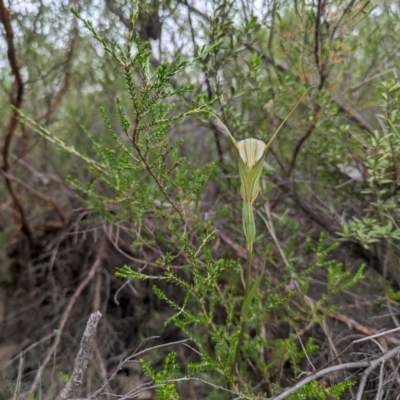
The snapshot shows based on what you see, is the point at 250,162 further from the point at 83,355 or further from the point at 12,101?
the point at 12,101

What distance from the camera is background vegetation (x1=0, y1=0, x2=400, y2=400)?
115 cm

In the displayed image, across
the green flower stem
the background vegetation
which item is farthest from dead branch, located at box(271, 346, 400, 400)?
the green flower stem

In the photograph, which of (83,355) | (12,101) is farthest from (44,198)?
(83,355)

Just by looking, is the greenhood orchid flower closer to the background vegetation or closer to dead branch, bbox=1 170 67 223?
the background vegetation

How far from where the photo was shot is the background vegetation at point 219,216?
115cm

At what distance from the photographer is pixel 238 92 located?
142 cm

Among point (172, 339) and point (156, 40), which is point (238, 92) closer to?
point (156, 40)

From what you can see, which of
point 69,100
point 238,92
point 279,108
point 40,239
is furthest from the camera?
point 69,100

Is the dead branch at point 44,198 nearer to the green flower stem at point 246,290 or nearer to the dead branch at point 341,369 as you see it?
the green flower stem at point 246,290

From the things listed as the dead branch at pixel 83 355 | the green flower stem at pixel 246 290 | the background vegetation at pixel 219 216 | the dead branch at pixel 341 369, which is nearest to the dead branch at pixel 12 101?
the background vegetation at pixel 219 216

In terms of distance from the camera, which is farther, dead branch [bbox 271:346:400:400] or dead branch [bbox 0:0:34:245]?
dead branch [bbox 0:0:34:245]

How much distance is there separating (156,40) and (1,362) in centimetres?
141

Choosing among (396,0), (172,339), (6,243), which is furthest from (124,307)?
(396,0)

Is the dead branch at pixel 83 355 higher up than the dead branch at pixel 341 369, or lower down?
higher up
